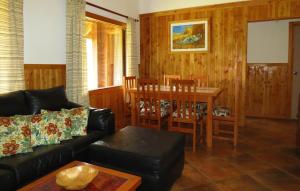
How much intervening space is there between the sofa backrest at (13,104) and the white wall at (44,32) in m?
0.72

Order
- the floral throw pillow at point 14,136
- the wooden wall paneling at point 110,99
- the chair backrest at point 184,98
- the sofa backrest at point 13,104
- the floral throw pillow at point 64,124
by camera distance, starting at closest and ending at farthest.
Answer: the floral throw pillow at point 14,136
the sofa backrest at point 13,104
the floral throw pillow at point 64,124
the chair backrest at point 184,98
the wooden wall paneling at point 110,99

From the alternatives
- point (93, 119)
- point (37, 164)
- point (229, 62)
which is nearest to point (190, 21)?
point (229, 62)

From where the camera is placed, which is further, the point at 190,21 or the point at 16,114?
the point at 190,21

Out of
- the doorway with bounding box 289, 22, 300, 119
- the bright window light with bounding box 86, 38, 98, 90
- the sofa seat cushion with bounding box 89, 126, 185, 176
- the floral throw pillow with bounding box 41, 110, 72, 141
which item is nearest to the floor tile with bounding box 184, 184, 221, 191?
the sofa seat cushion with bounding box 89, 126, 185, 176

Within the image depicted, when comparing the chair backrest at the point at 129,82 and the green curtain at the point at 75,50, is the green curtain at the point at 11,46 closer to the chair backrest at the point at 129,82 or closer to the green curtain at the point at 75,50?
the green curtain at the point at 75,50

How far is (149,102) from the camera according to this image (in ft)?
13.0

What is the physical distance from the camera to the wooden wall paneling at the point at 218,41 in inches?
180

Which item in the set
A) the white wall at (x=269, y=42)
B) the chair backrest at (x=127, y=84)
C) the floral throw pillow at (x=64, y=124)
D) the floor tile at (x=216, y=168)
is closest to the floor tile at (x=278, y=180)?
the floor tile at (x=216, y=168)

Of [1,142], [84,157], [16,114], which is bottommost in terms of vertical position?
[84,157]

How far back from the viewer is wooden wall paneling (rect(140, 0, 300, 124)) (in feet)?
15.0

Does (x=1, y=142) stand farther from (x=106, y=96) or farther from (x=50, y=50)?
(x=106, y=96)

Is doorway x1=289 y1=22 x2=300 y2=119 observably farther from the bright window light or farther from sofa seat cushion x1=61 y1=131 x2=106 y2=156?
sofa seat cushion x1=61 y1=131 x2=106 y2=156

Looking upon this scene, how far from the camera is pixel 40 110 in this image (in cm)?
272

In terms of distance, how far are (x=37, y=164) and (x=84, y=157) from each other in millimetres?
636
